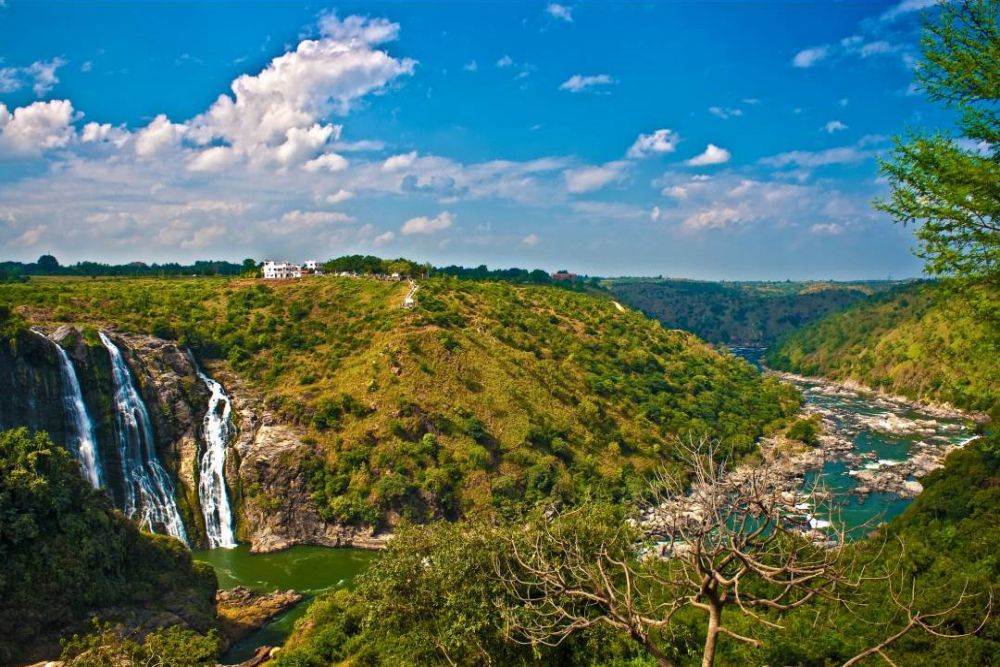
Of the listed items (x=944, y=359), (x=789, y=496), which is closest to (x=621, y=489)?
(x=789, y=496)

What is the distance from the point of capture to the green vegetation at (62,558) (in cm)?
3056

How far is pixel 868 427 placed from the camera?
86.9 m

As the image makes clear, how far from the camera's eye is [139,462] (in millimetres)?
55281

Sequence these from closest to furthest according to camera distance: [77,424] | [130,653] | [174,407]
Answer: [130,653]
[77,424]
[174,407]

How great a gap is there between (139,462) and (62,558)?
24.9m

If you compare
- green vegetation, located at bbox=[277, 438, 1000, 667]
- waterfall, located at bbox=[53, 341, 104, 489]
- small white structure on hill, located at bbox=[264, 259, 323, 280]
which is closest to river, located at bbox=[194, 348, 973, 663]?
green vegetation, located at bbox=[277, 438, 1000, 667]

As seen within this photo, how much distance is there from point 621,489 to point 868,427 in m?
51.2

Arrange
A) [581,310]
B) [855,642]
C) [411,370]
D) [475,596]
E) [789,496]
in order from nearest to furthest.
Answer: [855,642] → [475,596] → [789,496] → [411,370] → [581,310]

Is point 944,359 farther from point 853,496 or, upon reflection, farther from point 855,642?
point 853,496

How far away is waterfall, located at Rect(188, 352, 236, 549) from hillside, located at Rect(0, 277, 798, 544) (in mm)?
2116

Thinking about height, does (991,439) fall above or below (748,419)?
above

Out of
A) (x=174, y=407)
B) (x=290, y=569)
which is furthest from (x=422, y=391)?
(x=174, y=407)

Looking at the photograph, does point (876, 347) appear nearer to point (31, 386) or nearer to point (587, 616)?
point (587, 616)

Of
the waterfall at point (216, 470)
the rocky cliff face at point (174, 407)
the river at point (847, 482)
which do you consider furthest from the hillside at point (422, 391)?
the river at point (847, 482)
